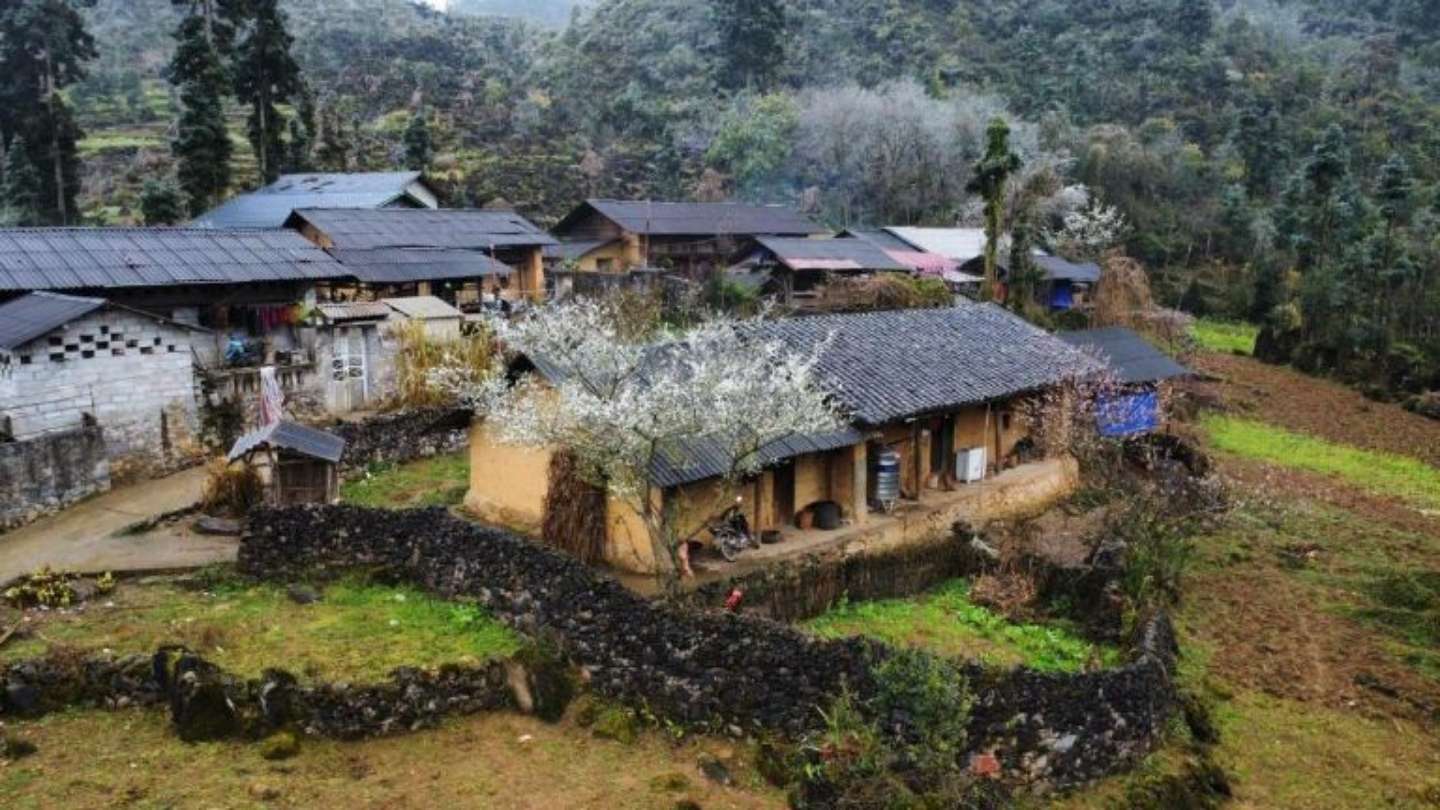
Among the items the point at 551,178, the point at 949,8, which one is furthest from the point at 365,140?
the point at 949,8

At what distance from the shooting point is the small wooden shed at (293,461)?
19141mm

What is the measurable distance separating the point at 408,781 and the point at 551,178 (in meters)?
56.7

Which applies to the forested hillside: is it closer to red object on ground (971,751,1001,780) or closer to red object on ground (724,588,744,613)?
red object on ground (724,588,744,613)

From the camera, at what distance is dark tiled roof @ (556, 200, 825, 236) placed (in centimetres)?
4750

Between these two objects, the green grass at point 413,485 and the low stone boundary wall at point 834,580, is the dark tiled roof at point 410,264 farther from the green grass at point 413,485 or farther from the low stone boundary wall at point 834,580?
the low stone boundary wall at point 834,580

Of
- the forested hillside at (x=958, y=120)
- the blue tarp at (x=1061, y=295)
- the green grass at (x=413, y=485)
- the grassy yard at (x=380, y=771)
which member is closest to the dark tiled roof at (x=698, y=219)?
the forested hillside at (x=958, y=120)

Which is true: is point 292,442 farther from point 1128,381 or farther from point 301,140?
point 301,140

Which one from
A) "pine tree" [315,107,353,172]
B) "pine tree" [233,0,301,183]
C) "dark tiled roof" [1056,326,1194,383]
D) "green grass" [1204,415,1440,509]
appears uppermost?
"pine tree" [233,0,301,183]

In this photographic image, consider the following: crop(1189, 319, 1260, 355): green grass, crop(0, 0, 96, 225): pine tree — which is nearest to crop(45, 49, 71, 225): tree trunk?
crop(0, 0, 96, 225): pine tree

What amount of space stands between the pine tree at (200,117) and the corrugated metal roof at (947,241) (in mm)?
30736

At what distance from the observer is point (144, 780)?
11.6 m

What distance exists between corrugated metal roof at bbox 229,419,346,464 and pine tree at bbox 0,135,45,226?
30.5 metres

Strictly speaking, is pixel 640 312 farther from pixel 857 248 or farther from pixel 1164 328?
pixel 1164 328

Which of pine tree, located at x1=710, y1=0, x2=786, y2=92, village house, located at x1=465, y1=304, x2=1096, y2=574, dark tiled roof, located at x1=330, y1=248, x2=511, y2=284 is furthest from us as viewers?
pine tree, located at x1=710, y1=0, x2=786, y2=92
